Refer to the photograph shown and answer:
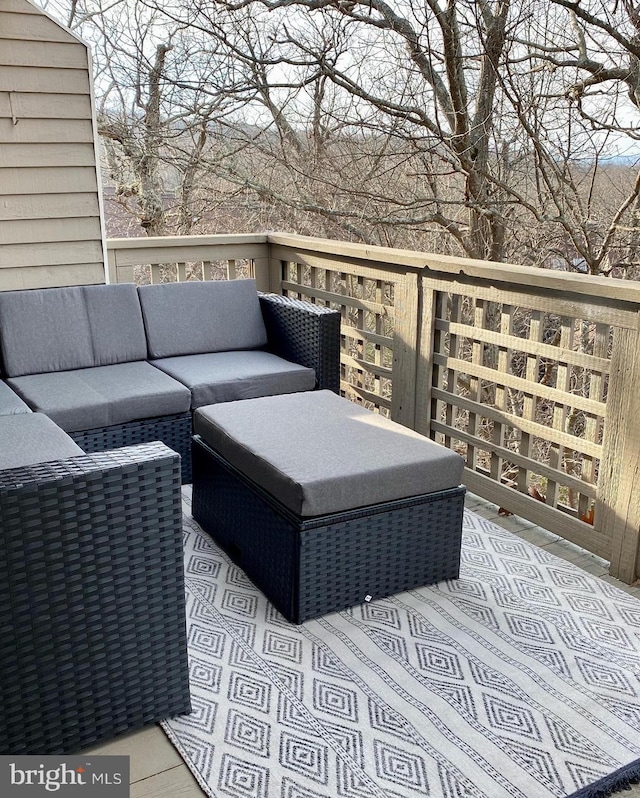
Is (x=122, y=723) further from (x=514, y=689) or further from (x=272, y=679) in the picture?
(x=514, y=689)

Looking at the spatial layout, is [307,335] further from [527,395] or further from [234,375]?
[527,395]

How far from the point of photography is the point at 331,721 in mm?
→ 1971

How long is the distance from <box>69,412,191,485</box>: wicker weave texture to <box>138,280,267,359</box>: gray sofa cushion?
596 mm

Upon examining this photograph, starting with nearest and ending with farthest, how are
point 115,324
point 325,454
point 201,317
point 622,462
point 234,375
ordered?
1. point 325,454
2. point 622,462
3. point 234,375
4. point 115,324
5. point 201,317

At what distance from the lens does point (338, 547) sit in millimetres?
2385

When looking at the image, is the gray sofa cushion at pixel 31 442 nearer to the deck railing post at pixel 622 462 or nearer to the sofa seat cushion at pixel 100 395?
the sofa seat cushion at pixel 100 395

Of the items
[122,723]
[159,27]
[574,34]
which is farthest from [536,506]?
[159,27]

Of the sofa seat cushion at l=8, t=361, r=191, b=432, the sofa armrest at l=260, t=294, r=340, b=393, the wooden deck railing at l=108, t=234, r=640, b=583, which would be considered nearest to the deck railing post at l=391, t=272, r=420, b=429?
the wooden deck railing at l=108, t=234, r=640, b=583

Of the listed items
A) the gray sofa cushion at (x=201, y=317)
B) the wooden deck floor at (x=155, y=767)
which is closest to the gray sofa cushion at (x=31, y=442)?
the wooden deck floor at (x=155, y=767)

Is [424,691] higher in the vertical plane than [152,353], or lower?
lower

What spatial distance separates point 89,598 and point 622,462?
1.78m

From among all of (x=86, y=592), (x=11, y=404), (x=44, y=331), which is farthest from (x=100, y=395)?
(x=86, y=592)

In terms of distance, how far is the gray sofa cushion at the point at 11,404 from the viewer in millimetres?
3012

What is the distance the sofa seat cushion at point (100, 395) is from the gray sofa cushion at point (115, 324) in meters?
0.18
